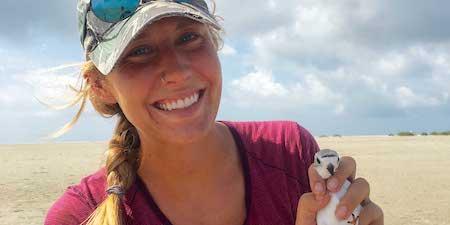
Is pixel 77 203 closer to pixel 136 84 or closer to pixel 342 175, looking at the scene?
pixel 136 84

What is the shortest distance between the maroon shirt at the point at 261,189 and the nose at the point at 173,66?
63 cm

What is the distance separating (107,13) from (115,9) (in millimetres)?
48

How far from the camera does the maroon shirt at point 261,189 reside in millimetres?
3062

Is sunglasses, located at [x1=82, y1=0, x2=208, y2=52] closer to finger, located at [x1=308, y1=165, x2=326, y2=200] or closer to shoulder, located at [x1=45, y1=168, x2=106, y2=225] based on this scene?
shoulder, located at [x1=45, y1=168, x2=106, y2=225]

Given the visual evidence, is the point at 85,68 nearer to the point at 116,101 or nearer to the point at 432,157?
the point at 116,101

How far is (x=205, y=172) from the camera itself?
333cm

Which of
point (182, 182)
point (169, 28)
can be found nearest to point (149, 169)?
point (182, 182)

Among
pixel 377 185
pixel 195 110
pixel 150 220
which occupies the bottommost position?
pixel 377 185

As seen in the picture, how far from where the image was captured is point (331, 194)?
223 centimetres

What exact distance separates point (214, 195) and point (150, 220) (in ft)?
1.33

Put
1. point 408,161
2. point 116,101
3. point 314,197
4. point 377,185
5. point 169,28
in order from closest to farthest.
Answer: point 314,197 → point 169,28 → point 116,101 → point 377,185 → point 408,161

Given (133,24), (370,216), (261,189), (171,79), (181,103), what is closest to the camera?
(370,216)

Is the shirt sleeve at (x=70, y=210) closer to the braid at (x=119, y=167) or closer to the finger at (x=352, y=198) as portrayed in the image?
the braid at (x=119, y=167)

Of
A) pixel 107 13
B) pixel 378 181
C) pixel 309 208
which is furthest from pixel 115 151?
pixel 378 181
